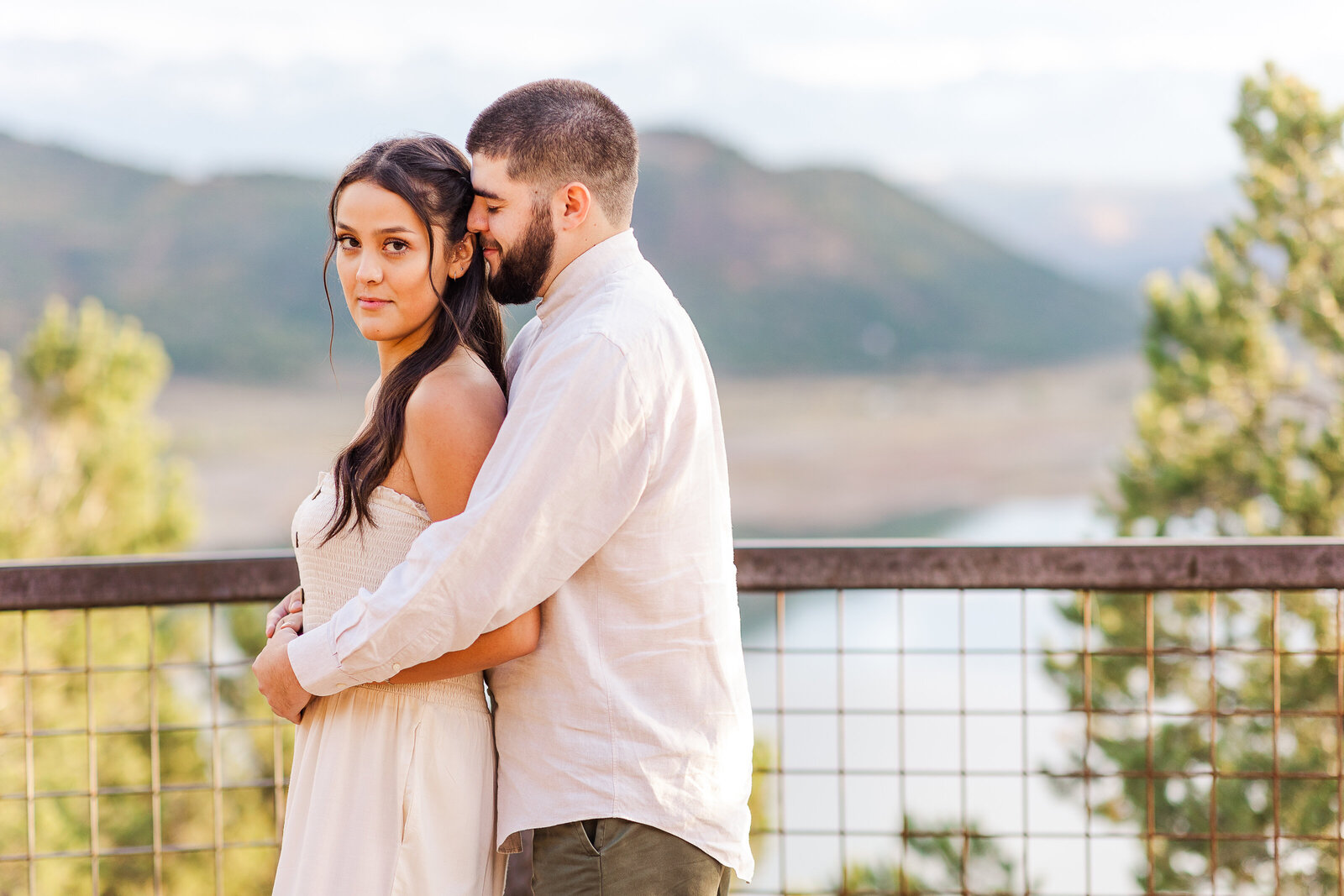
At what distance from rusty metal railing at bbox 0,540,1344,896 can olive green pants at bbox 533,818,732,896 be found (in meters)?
0.56

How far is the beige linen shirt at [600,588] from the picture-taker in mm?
1471

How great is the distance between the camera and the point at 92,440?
21.4 meters

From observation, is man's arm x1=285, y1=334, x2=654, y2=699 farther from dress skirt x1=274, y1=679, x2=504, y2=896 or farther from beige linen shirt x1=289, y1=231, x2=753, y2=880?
dress skirt x1=274, y1=679, x2=504, y2=896

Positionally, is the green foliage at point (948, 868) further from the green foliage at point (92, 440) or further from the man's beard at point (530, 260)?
the green foliage at point (92, 440)

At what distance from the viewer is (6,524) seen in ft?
60.8

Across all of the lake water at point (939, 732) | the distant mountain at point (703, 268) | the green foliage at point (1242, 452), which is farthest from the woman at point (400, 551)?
the distant mountain at point (703, 268)

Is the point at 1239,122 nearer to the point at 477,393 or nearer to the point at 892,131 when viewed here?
the point at 477,393

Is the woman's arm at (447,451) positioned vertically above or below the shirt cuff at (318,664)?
above

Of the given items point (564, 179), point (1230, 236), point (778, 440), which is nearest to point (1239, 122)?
point (1230, 236)

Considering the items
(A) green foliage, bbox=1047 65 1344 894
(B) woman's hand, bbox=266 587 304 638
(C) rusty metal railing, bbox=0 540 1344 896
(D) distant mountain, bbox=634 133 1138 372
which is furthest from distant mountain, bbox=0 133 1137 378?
(B) woman's hand, bbox=266 587 304 638

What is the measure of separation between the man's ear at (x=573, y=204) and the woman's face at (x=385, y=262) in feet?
0.68

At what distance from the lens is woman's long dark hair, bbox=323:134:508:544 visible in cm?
162

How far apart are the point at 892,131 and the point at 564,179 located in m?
119

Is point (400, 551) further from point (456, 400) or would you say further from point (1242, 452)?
point (1242, 452)
